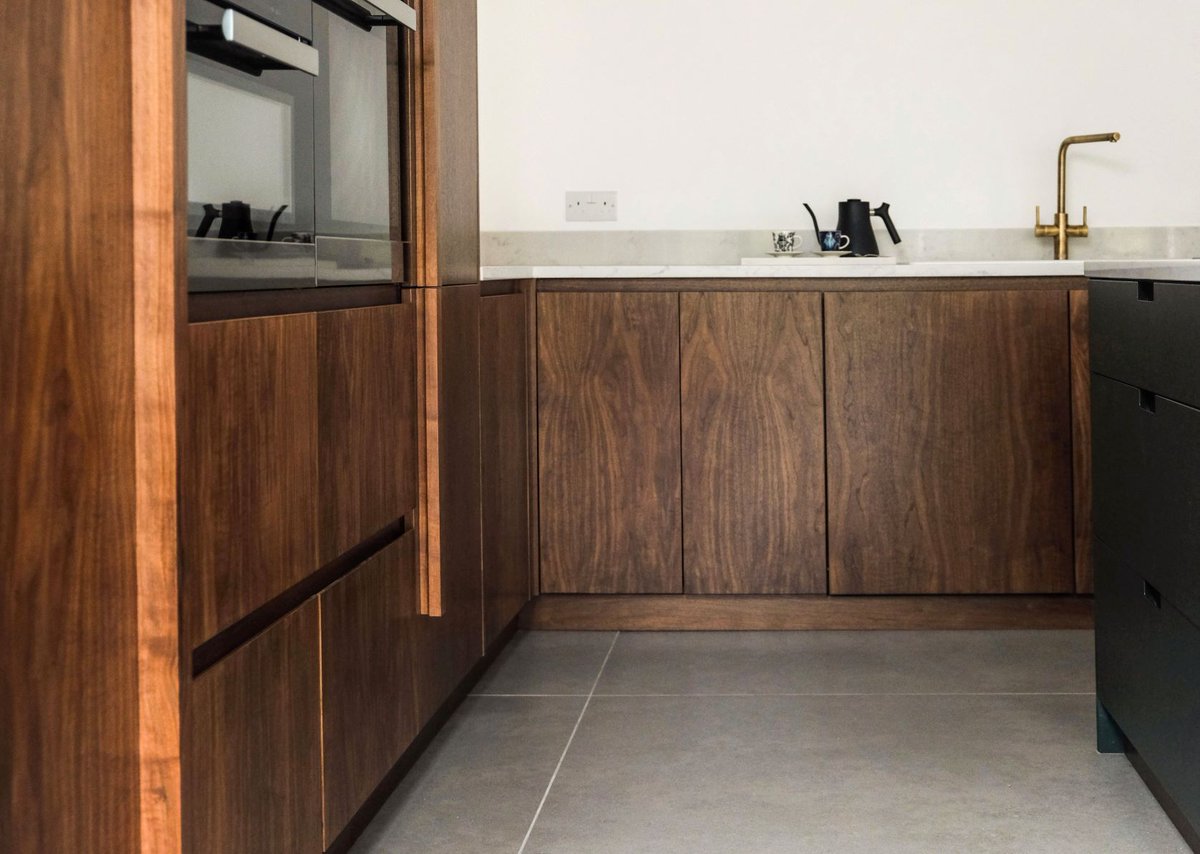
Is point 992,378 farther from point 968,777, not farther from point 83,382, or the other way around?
point 83,382

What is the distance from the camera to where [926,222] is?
12.3 ft

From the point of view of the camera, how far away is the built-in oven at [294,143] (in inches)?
52.8

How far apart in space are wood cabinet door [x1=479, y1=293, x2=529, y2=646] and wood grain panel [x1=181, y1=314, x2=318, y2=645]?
109 centimetres

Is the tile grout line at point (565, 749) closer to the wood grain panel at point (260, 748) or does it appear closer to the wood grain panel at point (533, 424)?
the wood grain panel at point (533, 424)

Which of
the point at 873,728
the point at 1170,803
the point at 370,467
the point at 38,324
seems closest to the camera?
the point at 38,324

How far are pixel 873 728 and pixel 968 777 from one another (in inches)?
11.3

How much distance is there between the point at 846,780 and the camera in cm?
225

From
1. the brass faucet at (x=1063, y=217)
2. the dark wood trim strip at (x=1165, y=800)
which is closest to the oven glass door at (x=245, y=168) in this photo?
the dark wood trim strip at (x=1165, y=800)

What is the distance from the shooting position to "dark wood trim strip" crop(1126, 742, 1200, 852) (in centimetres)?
189

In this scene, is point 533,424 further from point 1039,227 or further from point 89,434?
point 89,434

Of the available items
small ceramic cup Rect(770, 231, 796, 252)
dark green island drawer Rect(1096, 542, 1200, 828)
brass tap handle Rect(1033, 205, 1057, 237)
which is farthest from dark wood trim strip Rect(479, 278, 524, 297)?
brass tap handle Rect(1033, 205, 1057, 237)

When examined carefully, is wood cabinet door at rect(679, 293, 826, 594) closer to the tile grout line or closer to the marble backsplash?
the tile grout line

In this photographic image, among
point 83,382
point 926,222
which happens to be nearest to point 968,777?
point 83,382

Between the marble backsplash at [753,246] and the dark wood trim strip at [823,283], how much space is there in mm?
473
